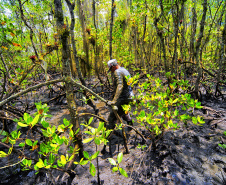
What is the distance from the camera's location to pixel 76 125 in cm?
171

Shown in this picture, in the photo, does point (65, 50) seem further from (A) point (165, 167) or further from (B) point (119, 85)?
(A) point (165, 167)

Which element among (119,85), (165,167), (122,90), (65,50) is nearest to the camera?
(65,50)

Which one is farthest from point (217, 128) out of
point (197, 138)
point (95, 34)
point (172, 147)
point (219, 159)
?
point (95, 34)

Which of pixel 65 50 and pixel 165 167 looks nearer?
pixel 65 50

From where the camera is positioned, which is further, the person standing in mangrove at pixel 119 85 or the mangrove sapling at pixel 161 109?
the person standing in mangrove at pixel 119 85

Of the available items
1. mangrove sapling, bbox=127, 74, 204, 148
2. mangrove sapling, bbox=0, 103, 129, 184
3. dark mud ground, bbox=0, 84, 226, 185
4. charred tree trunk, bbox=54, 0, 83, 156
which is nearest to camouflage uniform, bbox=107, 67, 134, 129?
mangrove sapling, bbox=127, 74, 204, 148

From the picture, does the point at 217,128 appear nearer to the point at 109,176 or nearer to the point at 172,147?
the point at 172,147

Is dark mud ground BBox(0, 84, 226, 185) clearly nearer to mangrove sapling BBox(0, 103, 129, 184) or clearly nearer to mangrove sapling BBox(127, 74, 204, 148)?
mangrove sapling BBox(127, 74, 204, 148)

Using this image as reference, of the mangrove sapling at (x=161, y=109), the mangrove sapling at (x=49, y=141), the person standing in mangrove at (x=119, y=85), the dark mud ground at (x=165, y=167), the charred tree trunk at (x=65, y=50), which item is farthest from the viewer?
the person standing in mangrove at (x=119, y=85)

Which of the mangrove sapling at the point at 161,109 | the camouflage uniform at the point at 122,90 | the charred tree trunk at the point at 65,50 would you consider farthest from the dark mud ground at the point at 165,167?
the charred tree trunk at the point at 65,50

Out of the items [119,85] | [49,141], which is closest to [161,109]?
[119,85]

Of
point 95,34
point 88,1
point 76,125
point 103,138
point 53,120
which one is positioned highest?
point 88,1

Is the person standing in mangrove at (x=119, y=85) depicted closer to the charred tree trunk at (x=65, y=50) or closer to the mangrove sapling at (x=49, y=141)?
the charred tree trunk at (x=65, y=50)

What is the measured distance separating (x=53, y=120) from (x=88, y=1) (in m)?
13.0
